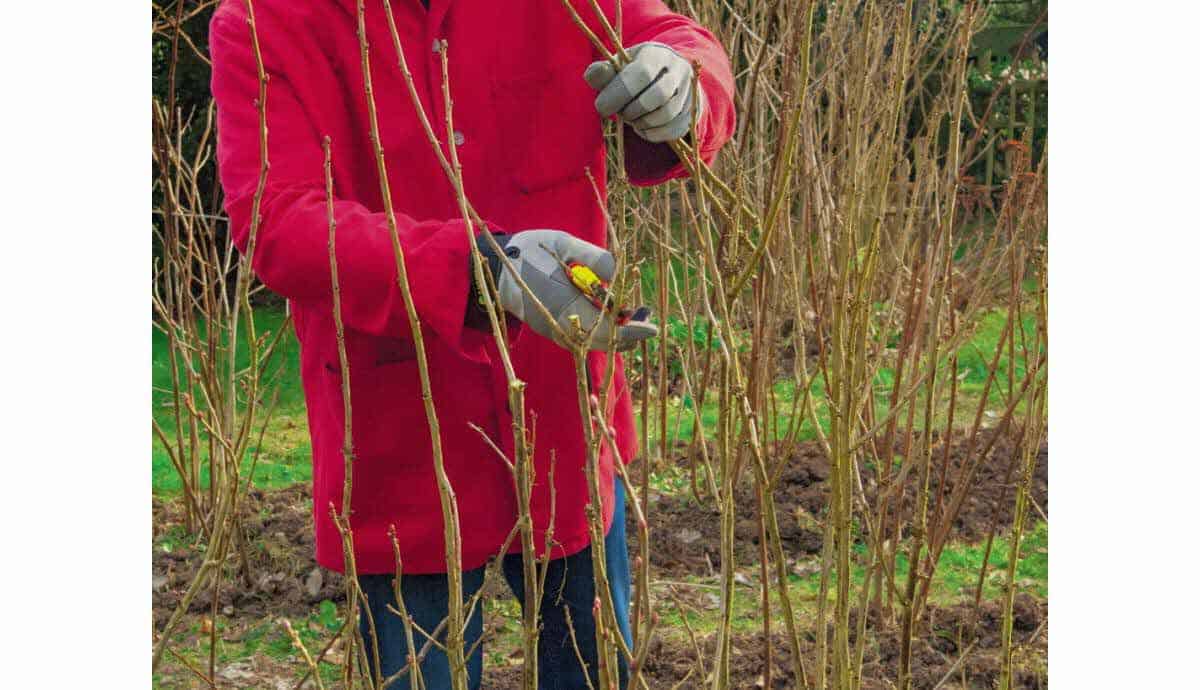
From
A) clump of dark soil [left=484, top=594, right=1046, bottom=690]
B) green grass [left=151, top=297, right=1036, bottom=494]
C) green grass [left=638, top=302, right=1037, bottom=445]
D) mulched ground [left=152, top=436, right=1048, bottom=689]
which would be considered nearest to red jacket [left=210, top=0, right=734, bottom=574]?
clump of dark soil [left=484, top=594, right=1046, bottom=690]

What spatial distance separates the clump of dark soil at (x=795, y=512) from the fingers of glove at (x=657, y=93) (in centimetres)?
220

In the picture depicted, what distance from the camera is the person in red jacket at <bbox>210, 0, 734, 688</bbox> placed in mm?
1625

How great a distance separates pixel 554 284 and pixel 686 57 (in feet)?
1.21

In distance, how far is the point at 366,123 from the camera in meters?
1.70

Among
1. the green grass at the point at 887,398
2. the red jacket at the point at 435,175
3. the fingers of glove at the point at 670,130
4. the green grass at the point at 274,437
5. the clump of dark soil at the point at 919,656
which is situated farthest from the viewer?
the green grass at the point at 887,398

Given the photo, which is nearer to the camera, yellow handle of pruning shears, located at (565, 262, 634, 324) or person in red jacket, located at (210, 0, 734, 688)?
yellow handle of pruning shears, located at (565, 262, 634, 324)

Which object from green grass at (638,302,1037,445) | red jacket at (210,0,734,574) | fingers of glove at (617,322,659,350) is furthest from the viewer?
green grass at (638,302,1037,445)

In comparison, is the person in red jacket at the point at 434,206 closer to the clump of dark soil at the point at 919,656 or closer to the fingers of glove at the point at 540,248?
the fingers of glove at the point at 540,248

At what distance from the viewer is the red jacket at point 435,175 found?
165 centimetres

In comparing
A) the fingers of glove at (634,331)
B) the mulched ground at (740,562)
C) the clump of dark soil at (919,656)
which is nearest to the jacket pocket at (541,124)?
the fingers of glove at (634,331)

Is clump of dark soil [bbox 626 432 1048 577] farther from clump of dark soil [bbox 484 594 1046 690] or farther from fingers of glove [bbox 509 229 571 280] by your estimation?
fingers of glove [bbox 509 229 571 280]

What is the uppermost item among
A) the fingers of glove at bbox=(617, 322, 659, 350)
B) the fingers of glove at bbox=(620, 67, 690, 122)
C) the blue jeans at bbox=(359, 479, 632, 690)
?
the fingers of glove at bbox=(620, 67, 690, 122)

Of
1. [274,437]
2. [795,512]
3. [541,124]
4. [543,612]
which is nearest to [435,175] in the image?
[541,124]

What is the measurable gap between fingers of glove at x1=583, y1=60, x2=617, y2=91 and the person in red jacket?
0.21 feet
